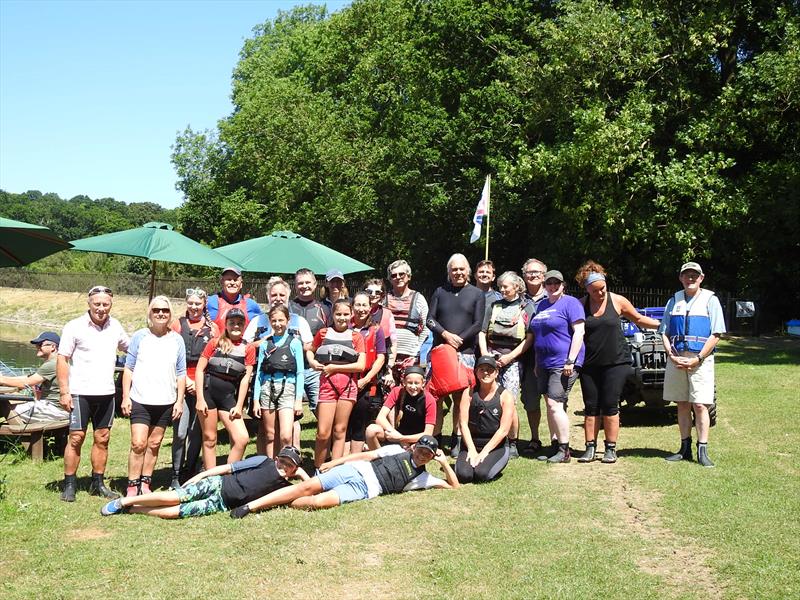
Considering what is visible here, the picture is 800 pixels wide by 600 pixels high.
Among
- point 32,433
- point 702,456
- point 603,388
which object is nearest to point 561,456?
point 603,388

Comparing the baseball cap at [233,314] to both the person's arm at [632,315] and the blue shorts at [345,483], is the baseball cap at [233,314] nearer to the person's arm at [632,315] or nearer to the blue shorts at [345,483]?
the blue shorts at [345,483]

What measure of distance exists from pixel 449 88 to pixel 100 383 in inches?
915

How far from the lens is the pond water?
23.1m

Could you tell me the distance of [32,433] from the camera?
884 cm

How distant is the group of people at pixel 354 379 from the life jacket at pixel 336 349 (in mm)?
14

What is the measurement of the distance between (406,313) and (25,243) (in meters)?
3.76

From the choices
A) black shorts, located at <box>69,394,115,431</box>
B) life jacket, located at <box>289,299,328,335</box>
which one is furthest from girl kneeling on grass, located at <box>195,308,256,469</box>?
life jacket, located at <box>289,299,328,335</box>

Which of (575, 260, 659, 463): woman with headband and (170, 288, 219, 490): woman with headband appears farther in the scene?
(575, 260, 659, 463): woman with headband

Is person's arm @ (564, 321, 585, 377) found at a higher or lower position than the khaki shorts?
higher

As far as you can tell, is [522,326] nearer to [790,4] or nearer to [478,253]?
[790,4]

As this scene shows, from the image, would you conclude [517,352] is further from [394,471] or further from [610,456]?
[394,471]

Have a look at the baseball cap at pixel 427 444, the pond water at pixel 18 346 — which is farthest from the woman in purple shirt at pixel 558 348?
the pond water at pixel 18 346

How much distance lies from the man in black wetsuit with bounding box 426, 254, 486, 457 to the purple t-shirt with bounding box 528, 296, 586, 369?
0.70 meters

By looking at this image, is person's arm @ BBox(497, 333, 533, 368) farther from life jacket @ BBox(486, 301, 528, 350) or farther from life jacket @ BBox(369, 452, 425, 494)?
life jacket @ BBox(369, 452, 425, 494)
